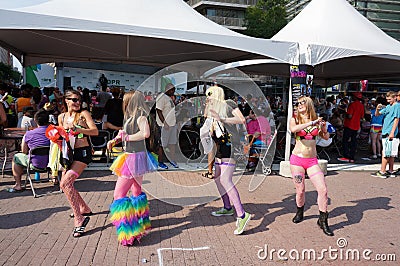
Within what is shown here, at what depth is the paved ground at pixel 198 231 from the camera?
351cm

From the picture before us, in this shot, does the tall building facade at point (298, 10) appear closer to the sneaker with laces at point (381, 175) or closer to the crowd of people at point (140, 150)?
the sneaker with laces at point (381, 175)

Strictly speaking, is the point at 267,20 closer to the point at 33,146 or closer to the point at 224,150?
the point at 33,146

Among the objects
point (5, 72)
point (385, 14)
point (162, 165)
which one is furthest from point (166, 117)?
point (5, 72)

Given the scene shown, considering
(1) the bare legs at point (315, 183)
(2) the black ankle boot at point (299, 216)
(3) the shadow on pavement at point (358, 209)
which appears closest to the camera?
(1) the bare legs at point (315, 183)

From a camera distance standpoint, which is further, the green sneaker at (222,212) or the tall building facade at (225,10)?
the tall building facade at (225,10)

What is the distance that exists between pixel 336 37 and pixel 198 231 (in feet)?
20.0

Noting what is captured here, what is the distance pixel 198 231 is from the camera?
165 inches

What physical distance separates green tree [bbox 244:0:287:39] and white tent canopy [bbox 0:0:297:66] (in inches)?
835

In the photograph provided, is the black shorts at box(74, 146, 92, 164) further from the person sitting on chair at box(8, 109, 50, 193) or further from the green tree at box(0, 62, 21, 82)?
the green tree at box(0, 62, 21, 82)

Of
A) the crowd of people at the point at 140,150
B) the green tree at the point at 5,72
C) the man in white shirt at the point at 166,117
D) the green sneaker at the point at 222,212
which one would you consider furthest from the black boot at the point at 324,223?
the green tree at the point at 5,72

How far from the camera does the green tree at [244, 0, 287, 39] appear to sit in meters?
29.9

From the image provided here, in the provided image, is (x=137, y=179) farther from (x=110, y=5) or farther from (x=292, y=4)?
(x=292, y=4)

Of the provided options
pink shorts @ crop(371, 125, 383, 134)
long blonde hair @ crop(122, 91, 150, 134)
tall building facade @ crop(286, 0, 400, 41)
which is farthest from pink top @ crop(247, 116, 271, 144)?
tall building facade @ crop(286, 0, 400, 41)

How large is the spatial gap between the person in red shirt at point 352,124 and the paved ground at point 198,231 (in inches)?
112
